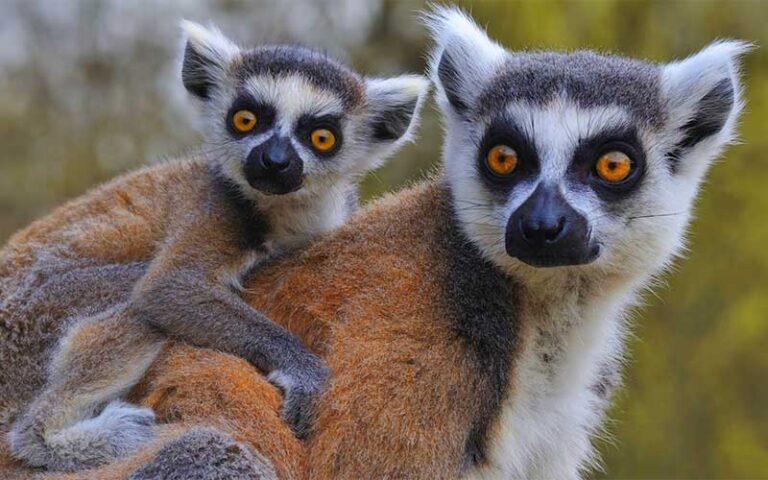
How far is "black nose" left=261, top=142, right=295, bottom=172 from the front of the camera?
492cm

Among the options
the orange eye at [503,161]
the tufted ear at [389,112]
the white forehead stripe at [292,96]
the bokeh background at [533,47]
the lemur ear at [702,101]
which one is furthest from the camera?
the bokeh background at [533,47]

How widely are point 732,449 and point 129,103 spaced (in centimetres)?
894

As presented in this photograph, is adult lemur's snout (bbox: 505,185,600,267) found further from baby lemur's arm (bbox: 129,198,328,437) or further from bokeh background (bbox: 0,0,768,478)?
bokeh background (bbox: 0,0,768,478)

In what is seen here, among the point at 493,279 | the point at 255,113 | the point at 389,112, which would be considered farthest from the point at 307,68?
the point at 493,279

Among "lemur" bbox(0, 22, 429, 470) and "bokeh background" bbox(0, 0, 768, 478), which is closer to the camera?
"lemur" bbox(0, 22, 429, 470)

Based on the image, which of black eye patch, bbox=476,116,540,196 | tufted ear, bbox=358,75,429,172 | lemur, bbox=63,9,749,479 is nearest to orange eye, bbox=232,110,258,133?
tufted ear, bbox=358,75,429,172

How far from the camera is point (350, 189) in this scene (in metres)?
5.62

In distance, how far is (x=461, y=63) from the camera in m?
4.70

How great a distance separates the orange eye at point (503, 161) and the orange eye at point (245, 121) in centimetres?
149

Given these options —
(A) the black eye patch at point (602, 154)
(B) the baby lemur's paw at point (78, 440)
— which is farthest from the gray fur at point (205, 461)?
(A) the black eye patch at point (602, 154)

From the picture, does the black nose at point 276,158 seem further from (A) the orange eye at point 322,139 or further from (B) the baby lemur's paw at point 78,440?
(B) the baby lemur's paw at point 78,440

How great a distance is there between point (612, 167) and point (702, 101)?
2.11 feet

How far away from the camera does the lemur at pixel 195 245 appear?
4.26 meters

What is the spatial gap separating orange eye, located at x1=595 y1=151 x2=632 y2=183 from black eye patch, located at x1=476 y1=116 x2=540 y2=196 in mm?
263
